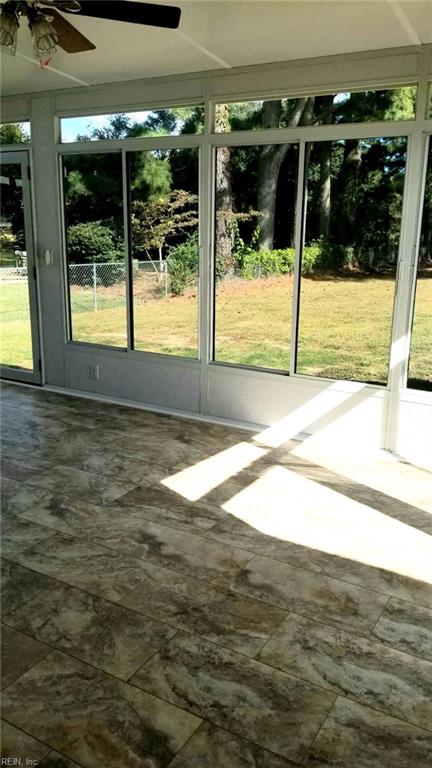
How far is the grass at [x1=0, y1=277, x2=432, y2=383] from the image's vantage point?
4.53m

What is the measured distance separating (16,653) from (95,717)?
46 cm

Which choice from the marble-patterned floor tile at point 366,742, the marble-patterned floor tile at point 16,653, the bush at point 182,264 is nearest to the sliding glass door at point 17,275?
the bush at point 182,264

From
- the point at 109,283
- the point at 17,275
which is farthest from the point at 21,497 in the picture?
the point at 17,275

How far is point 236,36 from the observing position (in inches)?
137

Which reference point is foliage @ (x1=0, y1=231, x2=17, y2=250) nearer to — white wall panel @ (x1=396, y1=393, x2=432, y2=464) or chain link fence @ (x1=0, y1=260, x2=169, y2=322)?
chain link fence @ (x1=0, y1=260, x2=169, y2=322)

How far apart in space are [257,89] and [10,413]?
3383 millimetres

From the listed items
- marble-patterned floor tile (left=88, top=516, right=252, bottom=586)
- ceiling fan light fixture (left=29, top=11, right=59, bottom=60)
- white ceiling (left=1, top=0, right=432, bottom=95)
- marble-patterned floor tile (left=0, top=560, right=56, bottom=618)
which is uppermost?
white ceiling (left=1, top=0, right=432, bottom=95)

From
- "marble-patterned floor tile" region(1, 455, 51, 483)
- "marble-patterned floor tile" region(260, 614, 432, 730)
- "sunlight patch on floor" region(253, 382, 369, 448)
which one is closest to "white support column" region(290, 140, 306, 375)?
"sunlight patch on floor" region(253, 382, 369, 448)

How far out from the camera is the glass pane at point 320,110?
3.79 m

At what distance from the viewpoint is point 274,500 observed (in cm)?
342

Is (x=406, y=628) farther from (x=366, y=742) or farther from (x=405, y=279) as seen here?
(x=405, y=279)

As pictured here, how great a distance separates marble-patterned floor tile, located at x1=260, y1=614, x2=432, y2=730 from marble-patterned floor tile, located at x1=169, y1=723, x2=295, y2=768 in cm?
36

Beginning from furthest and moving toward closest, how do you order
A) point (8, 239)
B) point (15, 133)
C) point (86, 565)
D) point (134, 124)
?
point (8, 239), point (15, 133), point (134, 124), point (86, 565)

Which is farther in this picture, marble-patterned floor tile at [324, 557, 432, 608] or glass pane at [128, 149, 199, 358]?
glass pane at [128, 149, 199, 358]
